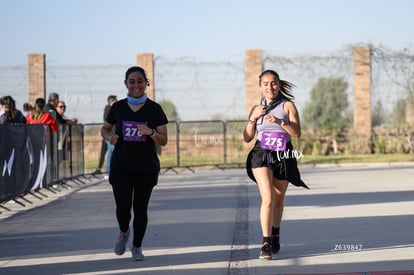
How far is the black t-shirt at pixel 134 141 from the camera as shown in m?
9.06

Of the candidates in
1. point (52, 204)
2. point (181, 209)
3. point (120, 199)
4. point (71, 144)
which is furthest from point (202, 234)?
point (71, 144)

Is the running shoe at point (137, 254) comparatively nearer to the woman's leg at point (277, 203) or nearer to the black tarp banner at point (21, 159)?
the woman's leg at point (277, 203)

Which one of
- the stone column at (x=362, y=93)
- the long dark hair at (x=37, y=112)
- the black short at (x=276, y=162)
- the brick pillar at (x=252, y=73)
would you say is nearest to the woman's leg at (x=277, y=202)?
the black short at (x=276, y=162)

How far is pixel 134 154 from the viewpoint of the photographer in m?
9.09

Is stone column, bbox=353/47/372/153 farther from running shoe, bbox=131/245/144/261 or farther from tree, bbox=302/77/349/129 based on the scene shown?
running shoe, bbox=131/245/144/261

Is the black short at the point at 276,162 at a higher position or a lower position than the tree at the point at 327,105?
lower

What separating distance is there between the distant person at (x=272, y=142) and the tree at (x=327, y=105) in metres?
21.9

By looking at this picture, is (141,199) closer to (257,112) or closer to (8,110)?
(257,112)

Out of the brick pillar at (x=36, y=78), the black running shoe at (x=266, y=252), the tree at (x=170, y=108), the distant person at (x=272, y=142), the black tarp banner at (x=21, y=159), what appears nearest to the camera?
the black running shoe at (x=266, y=252)

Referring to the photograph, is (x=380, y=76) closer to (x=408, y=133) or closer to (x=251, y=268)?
(x=408, y=133)

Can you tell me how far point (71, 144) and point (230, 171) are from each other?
20.1 ft

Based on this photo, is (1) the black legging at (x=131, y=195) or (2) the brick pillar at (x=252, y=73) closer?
(1) the black legging at (x=131, y=195)

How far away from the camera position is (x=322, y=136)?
3086 cm

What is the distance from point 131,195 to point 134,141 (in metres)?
0.54
